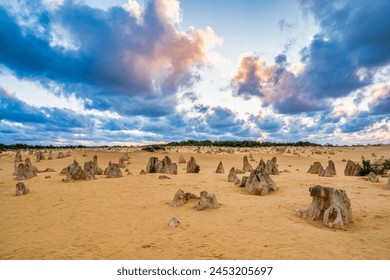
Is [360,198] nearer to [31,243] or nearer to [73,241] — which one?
[73,241]

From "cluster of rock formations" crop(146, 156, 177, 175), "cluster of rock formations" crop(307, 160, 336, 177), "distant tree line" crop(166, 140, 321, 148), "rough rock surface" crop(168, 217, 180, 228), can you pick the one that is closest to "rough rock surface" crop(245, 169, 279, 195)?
"rough rock surface" crop(168, 217, 180, 228)

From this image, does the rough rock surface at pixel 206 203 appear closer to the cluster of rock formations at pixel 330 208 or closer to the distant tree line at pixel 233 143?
the cluster of rock formations at pixel 330 208

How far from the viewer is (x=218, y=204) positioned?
40.1 ft

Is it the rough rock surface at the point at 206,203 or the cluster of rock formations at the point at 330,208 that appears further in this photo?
the rough rock surface at the point at 206,203

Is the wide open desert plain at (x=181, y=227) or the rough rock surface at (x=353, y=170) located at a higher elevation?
the rough rock surface at (x=353, y=170)

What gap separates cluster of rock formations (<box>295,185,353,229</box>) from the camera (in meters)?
9.69

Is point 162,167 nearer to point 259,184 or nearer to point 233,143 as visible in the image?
point 259,184

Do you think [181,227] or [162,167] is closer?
[181,227]

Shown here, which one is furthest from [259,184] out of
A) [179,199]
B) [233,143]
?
[233,143]

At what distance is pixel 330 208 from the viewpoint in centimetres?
994

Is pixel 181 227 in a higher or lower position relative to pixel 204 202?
lower

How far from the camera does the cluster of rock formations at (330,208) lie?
381 inches

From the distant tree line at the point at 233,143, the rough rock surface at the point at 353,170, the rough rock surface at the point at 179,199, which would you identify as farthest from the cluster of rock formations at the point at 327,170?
the distant tree line at the point at 233,143

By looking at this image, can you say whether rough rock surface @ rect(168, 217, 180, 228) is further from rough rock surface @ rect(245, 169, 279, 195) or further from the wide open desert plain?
rough rock surface @ rect(245, 169, 279, 195)
